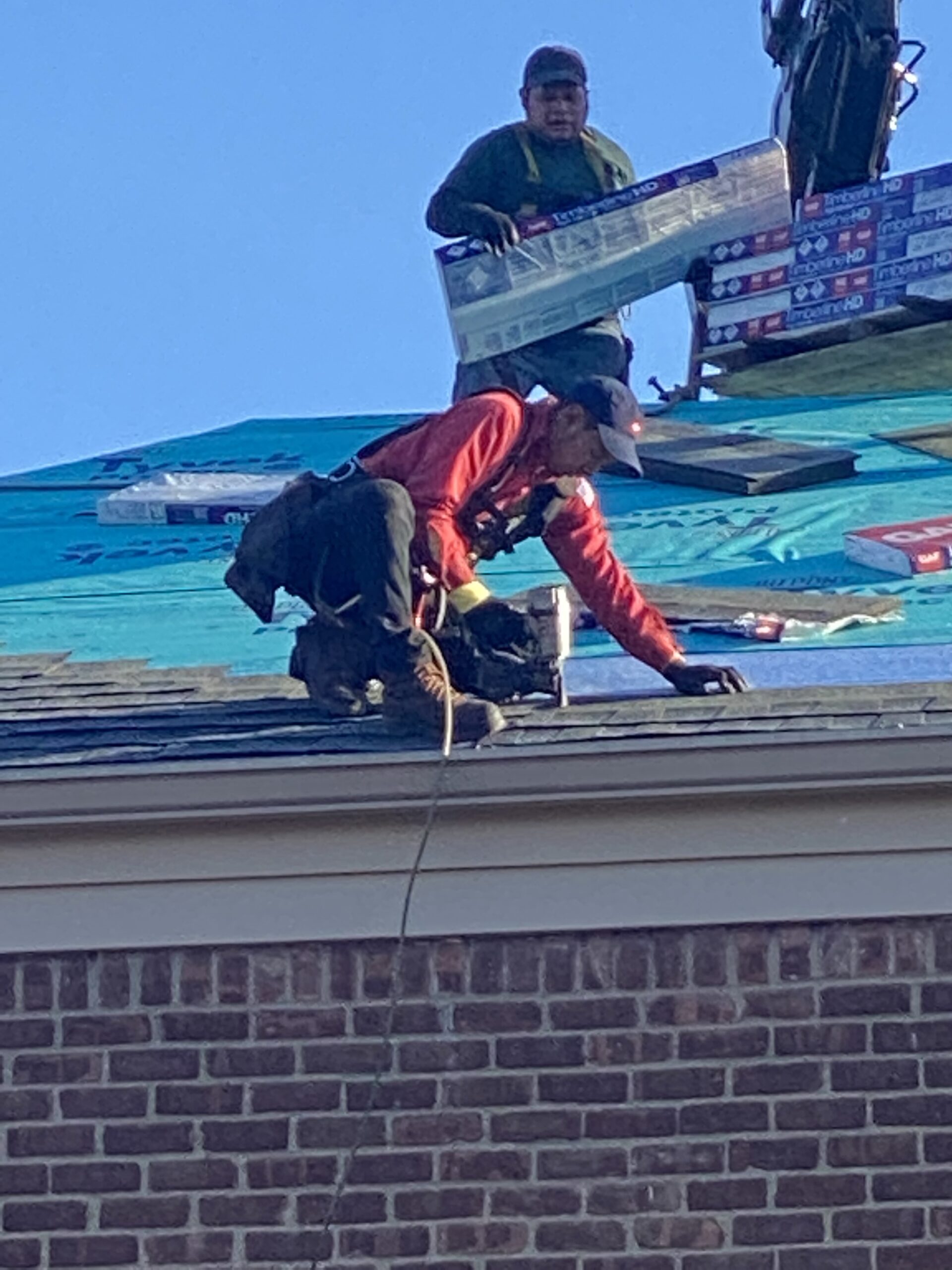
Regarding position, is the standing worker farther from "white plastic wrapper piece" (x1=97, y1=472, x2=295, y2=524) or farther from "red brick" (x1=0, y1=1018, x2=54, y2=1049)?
"red brick" (x1=0, y1=1018, x2=54, y2=1049)

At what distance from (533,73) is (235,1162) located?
21.8ft

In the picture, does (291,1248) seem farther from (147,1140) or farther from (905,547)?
(905,547)

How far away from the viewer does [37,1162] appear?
6.14 m

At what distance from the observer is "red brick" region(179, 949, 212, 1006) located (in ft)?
20.3

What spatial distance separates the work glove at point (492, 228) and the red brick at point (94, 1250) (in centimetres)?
641

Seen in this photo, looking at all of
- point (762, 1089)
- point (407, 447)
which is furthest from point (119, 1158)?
point (407, 447)

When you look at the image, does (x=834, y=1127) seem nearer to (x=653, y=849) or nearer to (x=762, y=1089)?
(x=762, y=1089)

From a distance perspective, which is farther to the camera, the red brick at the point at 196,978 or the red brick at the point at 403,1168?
the red brick at the point at 196,978

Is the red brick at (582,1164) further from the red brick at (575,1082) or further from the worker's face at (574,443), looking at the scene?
the worker's face at (574,443)

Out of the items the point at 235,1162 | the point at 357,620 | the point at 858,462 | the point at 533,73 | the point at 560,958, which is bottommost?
the point at 235,1162

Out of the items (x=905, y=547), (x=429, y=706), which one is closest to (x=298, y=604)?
(x=905, y=547)

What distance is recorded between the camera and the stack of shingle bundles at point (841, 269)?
14.1 meters

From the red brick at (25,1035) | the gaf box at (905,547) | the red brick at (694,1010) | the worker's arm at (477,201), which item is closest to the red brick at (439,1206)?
the red brick at (694,1010)

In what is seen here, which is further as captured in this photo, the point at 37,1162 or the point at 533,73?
the point at 533,73
